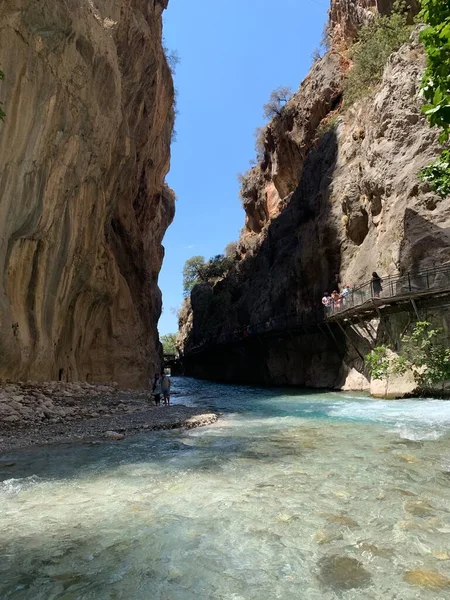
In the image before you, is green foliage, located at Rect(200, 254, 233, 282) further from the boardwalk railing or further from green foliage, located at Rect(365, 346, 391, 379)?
green foliage, located at Rect(365, 346, 391, 379)

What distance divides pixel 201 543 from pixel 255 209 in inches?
1883

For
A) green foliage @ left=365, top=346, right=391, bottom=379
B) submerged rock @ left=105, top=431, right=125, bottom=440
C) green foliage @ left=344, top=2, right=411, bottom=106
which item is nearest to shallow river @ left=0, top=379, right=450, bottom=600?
submerged rock @ left=105, top=431, right=125, bottom=440

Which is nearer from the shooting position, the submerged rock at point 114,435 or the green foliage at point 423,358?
the submerged rock at point 114,435

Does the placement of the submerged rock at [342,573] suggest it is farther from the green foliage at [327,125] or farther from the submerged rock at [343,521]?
the green foliage at [327,125]

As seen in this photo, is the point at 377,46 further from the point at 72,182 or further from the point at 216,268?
the point at 216,268

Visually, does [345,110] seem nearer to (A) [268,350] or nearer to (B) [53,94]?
(A) [268,350]

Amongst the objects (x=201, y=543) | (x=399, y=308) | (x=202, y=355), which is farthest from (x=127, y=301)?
(x=202, y=355)

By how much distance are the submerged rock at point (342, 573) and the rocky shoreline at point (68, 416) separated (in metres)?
6.37

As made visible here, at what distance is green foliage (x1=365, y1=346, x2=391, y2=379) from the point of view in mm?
17984

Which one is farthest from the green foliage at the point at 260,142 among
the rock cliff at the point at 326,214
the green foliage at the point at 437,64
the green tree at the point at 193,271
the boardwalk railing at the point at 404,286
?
the green foliage at the point at 437,64

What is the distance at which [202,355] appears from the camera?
5106cm

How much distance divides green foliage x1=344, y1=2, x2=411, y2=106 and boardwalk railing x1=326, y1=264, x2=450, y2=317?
543 inches

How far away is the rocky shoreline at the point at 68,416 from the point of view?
30.4 ft

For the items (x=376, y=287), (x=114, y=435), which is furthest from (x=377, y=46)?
(x=114, y=435)
